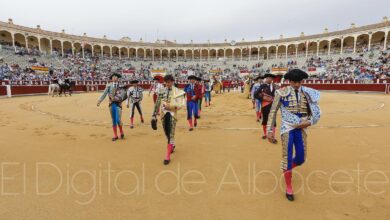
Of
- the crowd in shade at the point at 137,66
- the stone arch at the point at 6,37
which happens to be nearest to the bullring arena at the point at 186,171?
the crowd in shade at the point at 137,66

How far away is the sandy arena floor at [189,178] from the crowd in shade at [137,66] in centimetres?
2226

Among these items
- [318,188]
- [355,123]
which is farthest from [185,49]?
[318,188]

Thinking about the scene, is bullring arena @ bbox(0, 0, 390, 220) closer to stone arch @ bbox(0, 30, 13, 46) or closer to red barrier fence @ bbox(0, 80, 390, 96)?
red barrier fence @ bbox(0, 80, 390, 96)

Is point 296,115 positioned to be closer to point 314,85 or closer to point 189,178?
point 189,178

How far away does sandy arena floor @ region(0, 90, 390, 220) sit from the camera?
7.41ft

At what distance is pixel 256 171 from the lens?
315 cm

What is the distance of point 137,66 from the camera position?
42750mm

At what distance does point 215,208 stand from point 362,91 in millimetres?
24372

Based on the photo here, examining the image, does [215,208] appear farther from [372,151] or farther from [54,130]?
[54,130]

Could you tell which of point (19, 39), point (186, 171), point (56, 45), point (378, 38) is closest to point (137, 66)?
point (56, 45)

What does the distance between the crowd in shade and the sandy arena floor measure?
876 inches

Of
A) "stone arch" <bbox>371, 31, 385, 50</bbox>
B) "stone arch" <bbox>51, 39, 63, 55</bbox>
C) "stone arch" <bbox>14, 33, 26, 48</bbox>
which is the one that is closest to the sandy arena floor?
"stone arch" <bbox>371, 31, 385, 50</bbox>

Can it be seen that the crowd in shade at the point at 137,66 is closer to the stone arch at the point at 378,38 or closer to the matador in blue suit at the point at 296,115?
the stone arch at the point at 378,38

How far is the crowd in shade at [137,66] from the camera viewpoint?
24428 millimetres
